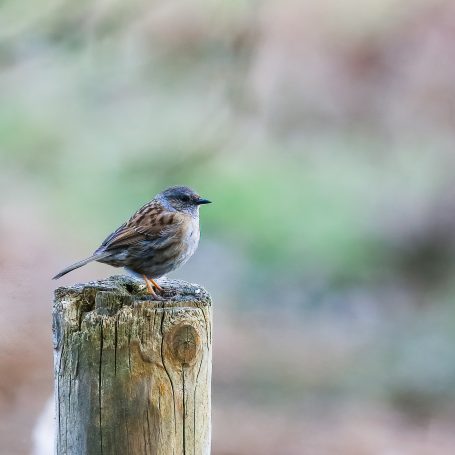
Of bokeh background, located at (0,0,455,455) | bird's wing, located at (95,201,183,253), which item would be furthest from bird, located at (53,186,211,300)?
bokeh background, located at (0,0,455,455)

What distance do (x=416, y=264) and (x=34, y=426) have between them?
5.09 meters

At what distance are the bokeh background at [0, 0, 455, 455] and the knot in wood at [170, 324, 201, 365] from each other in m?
3.97

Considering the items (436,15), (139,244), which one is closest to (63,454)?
(139,244)

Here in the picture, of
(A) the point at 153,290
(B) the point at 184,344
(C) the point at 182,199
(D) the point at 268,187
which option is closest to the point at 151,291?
(A) the point at 153,290

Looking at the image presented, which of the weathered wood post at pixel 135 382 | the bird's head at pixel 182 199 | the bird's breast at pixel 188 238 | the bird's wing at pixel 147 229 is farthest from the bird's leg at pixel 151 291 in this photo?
the bird's head at pixel 182 199

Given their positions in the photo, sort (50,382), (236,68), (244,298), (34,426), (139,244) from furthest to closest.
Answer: (244,298) < (236,68) < (50,382) < (34,426) < (139,244)

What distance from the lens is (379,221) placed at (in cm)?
1166

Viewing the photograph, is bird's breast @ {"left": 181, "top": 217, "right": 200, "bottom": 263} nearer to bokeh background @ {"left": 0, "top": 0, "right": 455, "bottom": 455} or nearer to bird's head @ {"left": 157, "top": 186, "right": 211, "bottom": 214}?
bird's head @ {"left": 157, "top": 186, "right": 211, "bottom": 214}

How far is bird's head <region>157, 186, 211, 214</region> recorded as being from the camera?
18.6 ft

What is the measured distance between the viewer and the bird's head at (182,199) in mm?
5668

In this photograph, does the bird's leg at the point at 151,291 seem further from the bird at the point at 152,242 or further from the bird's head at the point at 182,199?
the bird's head at the point at 182,199

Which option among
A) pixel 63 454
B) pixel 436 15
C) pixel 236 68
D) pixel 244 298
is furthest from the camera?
pixel 436 15

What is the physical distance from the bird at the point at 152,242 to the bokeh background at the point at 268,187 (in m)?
2.16

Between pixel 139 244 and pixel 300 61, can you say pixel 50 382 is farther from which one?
pixel 300 61
